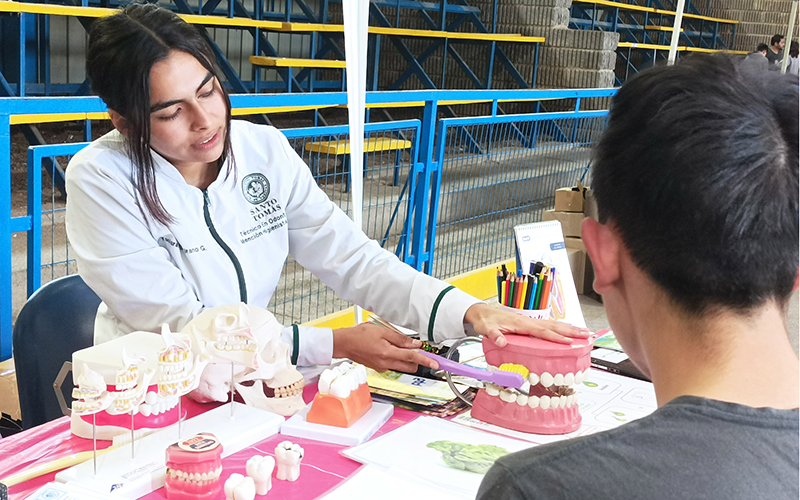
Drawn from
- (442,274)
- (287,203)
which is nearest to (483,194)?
(442,274)

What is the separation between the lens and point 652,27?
1235 cm

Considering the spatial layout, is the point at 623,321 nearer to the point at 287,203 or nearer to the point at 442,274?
the point at 287,203

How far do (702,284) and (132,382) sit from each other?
2.79 ft

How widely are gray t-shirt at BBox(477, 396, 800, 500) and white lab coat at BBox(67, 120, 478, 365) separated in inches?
40.0

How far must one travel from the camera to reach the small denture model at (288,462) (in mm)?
1169

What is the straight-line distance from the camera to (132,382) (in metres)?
1.16

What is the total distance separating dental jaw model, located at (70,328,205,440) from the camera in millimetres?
1136

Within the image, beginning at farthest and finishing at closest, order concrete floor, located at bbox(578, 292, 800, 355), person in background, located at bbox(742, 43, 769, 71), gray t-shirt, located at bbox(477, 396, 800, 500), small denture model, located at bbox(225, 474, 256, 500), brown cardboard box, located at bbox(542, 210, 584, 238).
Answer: brown cardboard box, located at bbox(542, 210, 584, 238)
concrete floor, located at bbox(578, 292, 800, 355)
small denture model, located at bbox(225, 474, 256, 500)
person in background, located at bbox(742, 43, 769, 71)
gray t-shirt, located at bbox(477, 396, 800, 500)

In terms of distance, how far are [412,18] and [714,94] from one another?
10654mm

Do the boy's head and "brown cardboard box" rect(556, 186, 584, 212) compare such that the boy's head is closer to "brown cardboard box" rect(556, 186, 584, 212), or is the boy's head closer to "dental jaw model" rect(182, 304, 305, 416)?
"dental jaw model" rect(182, 304, 305, 416)

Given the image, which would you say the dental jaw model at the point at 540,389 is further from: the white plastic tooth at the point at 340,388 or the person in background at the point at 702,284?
the person in background at the point at 702,284

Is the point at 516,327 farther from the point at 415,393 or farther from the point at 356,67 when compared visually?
the point at 356,67

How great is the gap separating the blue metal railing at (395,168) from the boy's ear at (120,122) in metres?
0.81

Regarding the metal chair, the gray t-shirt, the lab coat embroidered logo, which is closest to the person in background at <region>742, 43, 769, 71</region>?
the gray t-shirt
